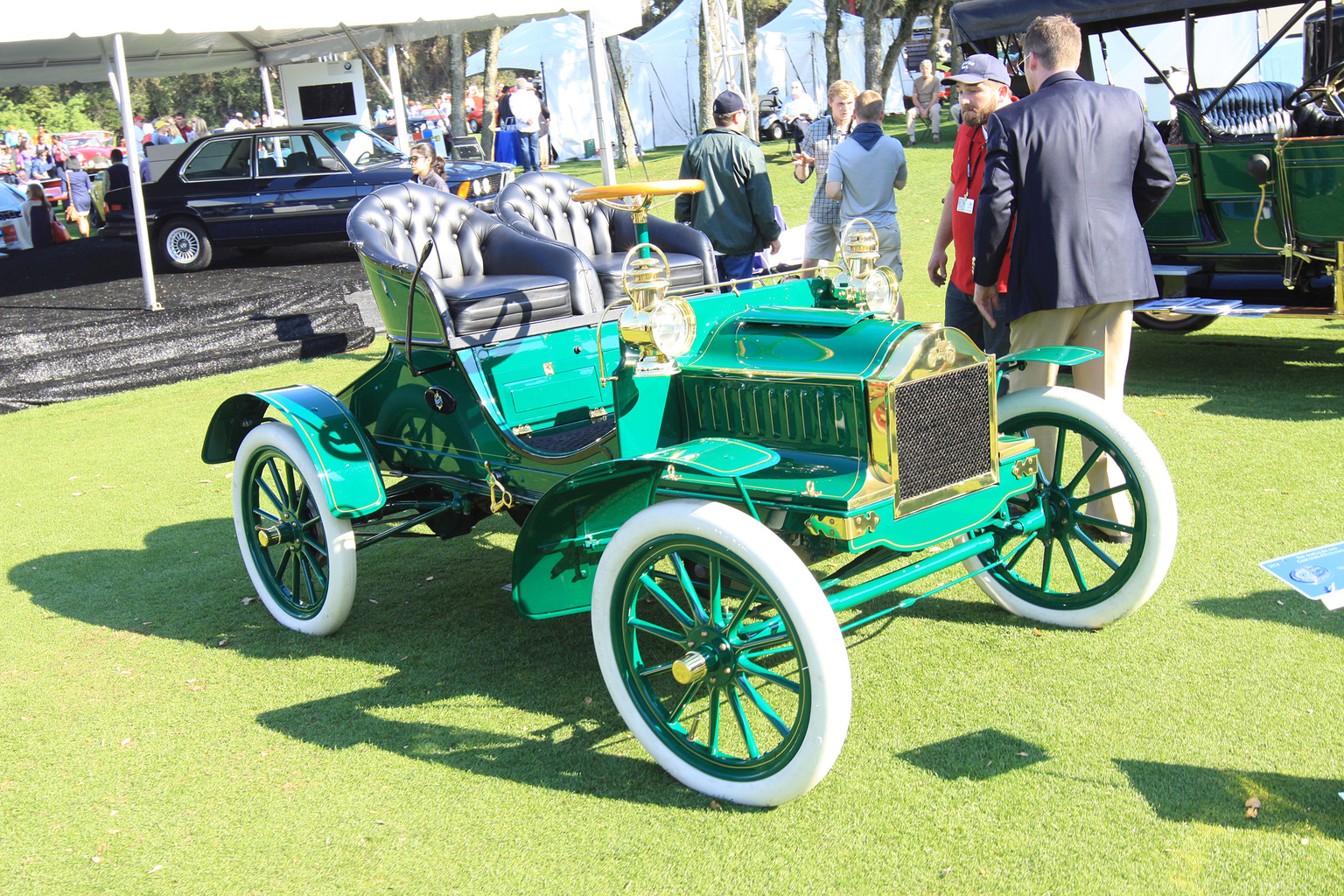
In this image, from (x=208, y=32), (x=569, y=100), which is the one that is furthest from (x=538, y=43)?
(x=208, y=32)

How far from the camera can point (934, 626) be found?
12.3 feet

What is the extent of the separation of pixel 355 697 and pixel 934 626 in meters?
2.00

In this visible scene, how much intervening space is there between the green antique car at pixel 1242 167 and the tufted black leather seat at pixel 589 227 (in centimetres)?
335

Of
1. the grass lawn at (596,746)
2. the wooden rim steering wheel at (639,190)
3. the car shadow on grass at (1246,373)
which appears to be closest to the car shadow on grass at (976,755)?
the grass lawn at (596,746)

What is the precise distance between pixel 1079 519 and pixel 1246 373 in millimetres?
4019

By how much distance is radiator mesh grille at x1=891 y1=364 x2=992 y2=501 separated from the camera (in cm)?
282

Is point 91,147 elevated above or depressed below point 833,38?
below

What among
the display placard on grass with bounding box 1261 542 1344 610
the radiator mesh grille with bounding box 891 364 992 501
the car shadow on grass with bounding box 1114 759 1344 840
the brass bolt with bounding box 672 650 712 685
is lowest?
the car shadow on grass with bounding box 1114 759 1344 840

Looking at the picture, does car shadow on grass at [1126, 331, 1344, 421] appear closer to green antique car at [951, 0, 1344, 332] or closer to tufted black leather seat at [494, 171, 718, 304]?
A: green antique car at [951, 0, 1344, 332]

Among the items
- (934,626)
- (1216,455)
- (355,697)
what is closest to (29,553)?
(355,697)

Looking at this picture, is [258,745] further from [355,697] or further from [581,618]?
[581,618]

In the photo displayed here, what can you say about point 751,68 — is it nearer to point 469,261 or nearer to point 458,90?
point 458,90

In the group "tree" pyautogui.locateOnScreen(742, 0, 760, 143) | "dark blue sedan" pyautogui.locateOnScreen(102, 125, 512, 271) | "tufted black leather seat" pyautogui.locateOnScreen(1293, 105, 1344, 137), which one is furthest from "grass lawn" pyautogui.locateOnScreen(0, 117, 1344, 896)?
"tree" pyautogui.locateOnScreen(742, 0, 760, 143)

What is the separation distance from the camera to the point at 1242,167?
638 centimetres
